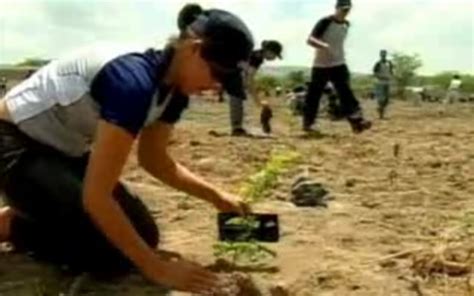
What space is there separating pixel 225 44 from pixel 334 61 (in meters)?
9.53

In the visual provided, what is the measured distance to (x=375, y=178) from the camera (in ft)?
29.6

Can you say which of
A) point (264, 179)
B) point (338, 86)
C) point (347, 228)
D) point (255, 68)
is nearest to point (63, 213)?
point (264, 179)

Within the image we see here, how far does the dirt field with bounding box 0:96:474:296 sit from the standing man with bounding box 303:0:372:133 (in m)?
2.52

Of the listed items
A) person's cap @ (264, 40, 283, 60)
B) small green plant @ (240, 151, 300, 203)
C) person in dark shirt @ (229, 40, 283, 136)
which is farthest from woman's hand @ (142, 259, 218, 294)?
person's cap @ (264, 40, 283, 60)

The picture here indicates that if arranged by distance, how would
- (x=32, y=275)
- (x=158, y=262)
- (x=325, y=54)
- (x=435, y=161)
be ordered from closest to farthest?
(x=158, y=262)
(x=32, y=275)
(x=435, y=161)
(x=325, y=54)

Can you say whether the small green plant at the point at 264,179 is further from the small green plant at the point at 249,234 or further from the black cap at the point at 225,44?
the black cap at the point at 225,44

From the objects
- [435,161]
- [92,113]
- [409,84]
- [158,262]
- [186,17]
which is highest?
[186,17]

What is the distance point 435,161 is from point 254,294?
5.84 m

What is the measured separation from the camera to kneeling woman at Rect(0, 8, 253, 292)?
14.0 ft

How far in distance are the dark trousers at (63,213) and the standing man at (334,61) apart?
8550 millimetres

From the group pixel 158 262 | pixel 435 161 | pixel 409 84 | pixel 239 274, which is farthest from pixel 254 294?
pixel 409 84

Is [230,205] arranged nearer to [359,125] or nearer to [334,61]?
[334,61]

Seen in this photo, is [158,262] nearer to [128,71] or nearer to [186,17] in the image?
[128,71]

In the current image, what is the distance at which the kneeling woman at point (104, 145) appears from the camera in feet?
14.0
